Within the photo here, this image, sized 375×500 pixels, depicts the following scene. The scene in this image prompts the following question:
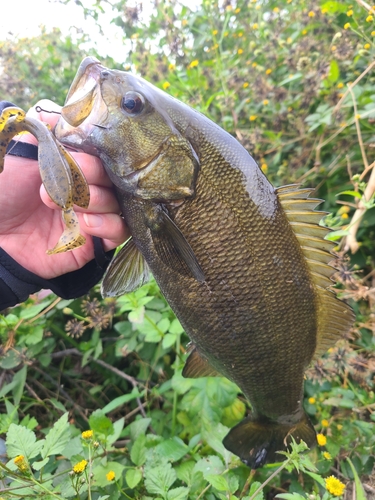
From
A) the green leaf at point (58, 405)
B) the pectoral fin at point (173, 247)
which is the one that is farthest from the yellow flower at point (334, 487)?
the green leaf at point (58, 405)

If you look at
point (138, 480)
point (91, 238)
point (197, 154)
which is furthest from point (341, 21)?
point (138, 480)

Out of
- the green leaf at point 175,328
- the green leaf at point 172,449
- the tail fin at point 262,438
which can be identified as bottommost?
the tail fin at point 262,438

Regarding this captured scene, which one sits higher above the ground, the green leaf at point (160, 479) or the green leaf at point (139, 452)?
the green leaf at point (160, 479)

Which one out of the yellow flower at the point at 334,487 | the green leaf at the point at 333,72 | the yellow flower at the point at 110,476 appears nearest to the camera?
the yellow flower at the point at 334,487

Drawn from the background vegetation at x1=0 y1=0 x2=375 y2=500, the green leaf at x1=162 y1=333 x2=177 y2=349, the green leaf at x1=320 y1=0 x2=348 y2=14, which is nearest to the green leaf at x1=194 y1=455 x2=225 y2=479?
the background vegetation at x1=0 y1=0 x2=375 y2=500

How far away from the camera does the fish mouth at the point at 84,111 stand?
3.50 feet

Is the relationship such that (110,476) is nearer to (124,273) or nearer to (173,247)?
(124,273)

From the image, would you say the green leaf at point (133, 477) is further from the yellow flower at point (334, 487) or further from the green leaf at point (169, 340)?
the yellow flower at point (334, 487)

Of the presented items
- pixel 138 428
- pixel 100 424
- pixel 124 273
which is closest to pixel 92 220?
pixel 124 273

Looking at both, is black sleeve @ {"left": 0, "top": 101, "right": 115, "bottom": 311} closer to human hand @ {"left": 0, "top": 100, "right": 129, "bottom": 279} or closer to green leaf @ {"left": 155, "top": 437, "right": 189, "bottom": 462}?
human hand @ {"left": 0, "top": 100, "right": 129, "bottom": 279}

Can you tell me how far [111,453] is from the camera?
58.8 inches

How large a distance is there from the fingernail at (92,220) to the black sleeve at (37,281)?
30 cm

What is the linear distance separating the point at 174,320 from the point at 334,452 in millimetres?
841

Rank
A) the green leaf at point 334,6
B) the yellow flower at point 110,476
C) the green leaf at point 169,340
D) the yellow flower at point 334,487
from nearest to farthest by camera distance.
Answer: the yellow flower at point 334,487, the yellow flower at point 110,476, the green leaf at point 169,340, the green leaf at point 334,6
